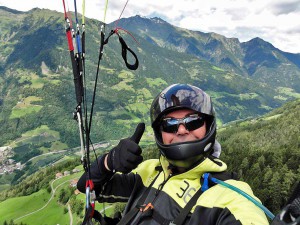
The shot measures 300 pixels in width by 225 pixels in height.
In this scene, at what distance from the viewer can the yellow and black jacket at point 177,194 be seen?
3420 millimetres

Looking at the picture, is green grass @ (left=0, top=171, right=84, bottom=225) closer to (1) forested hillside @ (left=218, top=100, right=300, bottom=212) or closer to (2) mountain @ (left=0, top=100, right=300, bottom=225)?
(2) mountain @ (left=0, top=100, right=300, bottom=225)

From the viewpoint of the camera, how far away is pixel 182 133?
180 inches

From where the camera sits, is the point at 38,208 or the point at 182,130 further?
A: the point at 38,208

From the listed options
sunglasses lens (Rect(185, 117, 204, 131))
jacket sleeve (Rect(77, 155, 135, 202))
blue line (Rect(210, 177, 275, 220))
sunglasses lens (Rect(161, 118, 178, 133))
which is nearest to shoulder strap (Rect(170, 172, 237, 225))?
blue line (Rect(210, 177, 275, 220))

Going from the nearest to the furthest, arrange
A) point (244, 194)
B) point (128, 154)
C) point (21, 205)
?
point (244, 194) → point (128, 154) → point (21, 205)

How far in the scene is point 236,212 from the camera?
337cm

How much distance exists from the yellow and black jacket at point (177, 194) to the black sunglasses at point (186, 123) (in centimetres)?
58

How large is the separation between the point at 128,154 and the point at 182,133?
0.95 metres

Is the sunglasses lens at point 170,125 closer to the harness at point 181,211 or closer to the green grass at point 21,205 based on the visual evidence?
the harness at point 181,211

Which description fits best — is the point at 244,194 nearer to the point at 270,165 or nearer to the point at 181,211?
the point at 181,211

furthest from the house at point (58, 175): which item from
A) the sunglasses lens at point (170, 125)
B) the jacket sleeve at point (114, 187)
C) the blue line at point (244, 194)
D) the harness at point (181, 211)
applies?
the blue line at point (244, 194)

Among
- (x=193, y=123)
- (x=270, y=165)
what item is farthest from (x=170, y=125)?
(x=270, y=165)

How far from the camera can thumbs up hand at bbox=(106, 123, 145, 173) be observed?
4.84m

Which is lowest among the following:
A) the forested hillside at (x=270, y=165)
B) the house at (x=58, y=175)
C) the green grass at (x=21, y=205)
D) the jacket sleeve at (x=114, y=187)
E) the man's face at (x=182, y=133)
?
the green grass at (x=21, y=205)
